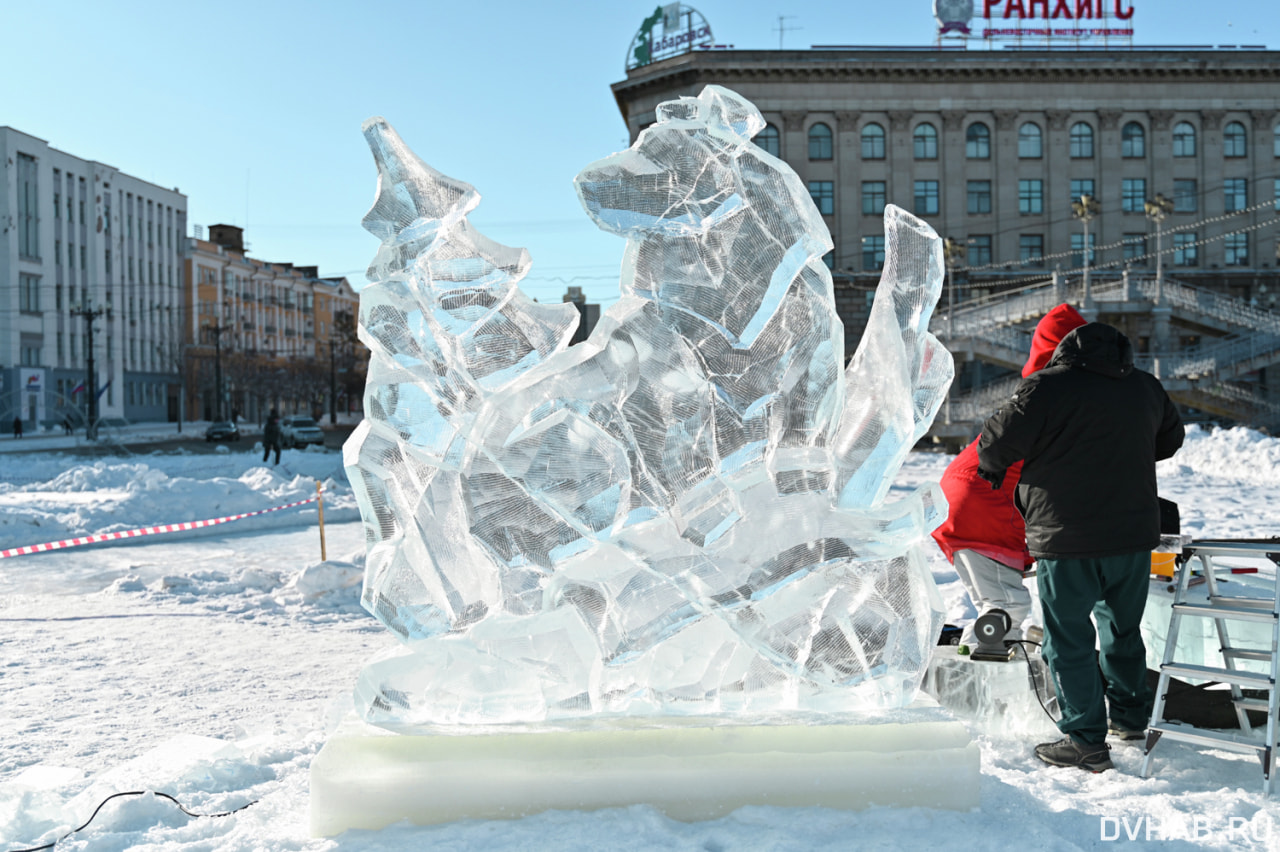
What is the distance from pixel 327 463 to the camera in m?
26.5

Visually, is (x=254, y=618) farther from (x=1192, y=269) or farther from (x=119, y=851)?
(x=1192, y=269)

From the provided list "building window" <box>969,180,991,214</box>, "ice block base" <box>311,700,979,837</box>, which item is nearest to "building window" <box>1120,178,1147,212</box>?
"building window" <box>969,180,991,214</box>

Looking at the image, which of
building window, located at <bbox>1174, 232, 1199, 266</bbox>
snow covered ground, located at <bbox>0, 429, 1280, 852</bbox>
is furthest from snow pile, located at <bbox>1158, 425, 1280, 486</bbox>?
building window, located at <bbox>1174, 232, 1199, 266</bbox>

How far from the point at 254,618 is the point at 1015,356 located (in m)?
34.4

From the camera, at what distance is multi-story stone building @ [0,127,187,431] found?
54594 millimetres

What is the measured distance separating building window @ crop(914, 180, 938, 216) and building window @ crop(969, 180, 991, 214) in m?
1.86

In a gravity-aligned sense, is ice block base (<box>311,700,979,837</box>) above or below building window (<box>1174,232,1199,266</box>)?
below

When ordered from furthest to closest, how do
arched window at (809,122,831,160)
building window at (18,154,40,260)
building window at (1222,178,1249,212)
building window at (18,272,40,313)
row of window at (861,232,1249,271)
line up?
building window at (18,272,40,313) → building window at (18,154,40,260) → arched window at (809,122,831,160) → building window at (1222,178,1249,212) → row of window at (861,232,1249,271)

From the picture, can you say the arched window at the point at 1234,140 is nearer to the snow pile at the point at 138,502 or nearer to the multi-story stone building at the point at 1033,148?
the multi-story stone building at the point at 1033,148

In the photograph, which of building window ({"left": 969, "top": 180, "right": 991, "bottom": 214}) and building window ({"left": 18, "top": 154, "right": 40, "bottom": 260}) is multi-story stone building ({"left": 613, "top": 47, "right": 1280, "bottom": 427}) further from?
building window ({"left": 18, "top": 154, "right": 40, "bottom": 260})

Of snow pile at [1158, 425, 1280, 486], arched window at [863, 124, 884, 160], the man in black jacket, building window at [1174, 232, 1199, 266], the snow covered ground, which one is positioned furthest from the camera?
arched window at [863, 124, 884, 160]

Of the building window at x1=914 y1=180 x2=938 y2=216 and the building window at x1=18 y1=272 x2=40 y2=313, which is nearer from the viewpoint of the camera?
the building window at x1=914 y1=180 x2=938 y2=216

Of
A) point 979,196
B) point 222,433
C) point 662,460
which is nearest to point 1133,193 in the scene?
point 979,196

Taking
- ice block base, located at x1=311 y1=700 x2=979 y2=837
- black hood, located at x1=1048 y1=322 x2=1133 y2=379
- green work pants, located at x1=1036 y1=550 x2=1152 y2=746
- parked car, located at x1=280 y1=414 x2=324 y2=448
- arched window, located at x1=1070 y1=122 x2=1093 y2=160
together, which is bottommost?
ice block base, located at x1=311 y1=700 x2=979 y2=837
